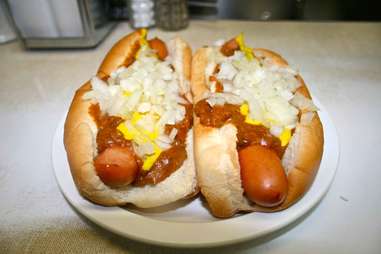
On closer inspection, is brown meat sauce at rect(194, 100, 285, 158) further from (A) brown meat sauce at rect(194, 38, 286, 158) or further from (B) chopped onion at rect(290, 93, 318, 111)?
(B) chopped onion at rect(290, 93, 318, 111)

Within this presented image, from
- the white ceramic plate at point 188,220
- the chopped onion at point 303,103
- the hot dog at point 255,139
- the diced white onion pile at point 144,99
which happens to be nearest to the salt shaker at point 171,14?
the diced white onion pile at point 144,99

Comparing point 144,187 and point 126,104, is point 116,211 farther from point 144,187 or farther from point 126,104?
point 126,104

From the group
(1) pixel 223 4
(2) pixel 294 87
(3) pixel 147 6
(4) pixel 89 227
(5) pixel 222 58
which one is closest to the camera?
(4) pixel 89 227

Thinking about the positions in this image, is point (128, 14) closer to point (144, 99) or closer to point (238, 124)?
point (144, 99)

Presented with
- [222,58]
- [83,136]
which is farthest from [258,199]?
[222,58]

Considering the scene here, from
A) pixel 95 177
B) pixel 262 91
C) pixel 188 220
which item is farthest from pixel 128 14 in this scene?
pixel 188 220

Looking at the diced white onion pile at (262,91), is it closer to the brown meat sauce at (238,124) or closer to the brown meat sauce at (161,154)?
the brown meat sauce at (238,124)
